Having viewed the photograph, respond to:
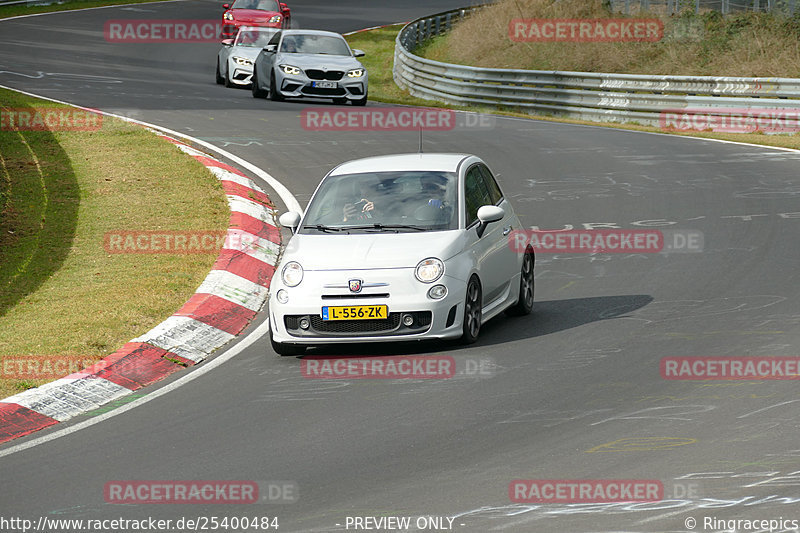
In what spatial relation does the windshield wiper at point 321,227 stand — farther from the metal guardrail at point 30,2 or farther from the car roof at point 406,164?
the metal guardrail at point 30,2

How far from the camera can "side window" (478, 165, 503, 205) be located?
1219cm

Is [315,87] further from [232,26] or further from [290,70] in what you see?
[232,26]

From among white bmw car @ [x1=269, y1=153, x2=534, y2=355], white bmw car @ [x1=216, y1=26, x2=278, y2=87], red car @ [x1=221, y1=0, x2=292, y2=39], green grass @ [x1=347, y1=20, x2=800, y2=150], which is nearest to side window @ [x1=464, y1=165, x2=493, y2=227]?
white bmw car @ [x1=269, y1=153, x2=534, y2=355]

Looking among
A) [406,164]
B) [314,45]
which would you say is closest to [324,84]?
[314,45]

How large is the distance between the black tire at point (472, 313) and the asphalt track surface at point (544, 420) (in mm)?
135

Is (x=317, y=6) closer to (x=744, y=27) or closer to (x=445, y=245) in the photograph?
(x=744, y=27)

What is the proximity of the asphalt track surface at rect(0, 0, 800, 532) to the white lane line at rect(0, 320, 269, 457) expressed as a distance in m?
0.09

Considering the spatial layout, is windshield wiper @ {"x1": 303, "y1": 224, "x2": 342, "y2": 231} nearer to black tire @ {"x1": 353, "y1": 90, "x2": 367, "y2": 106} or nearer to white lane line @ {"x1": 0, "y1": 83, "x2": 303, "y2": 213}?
white lane line @ {"x1": 0, "y1": 83, "x2": 303, "y2": 213}

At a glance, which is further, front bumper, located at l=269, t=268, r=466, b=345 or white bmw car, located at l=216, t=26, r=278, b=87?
white bmw car, located at l=216, t=26, r=278, b=87

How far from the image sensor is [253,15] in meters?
38.2

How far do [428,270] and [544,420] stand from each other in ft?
7.95
